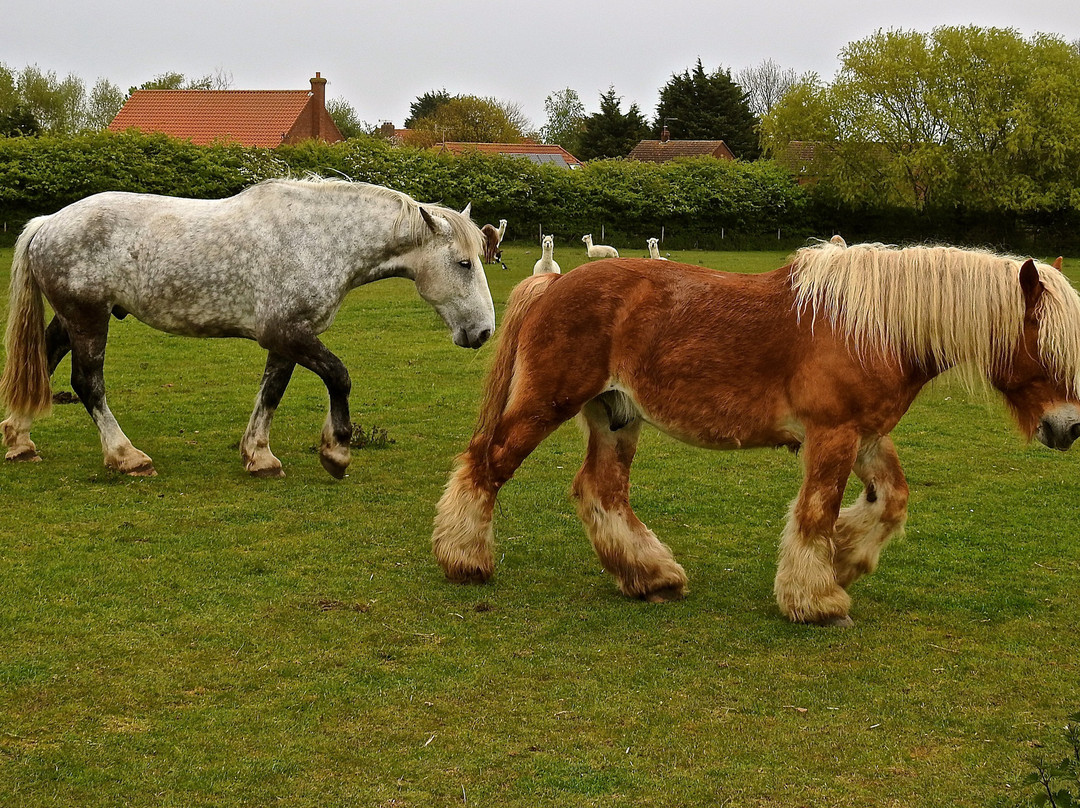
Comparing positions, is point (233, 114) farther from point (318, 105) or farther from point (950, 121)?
point (950, 121)

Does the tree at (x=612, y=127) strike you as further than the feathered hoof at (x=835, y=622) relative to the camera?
Yes

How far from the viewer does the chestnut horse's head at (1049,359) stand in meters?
5.13

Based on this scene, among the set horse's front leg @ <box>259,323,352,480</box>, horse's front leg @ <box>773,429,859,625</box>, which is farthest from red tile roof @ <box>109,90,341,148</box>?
horse's front leg @ <box>773,429,859,625</box>

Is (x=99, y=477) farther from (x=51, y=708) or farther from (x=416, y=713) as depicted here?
(x=416, y=713)

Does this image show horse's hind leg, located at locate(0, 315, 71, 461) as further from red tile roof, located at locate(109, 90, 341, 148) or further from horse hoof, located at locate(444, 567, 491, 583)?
red tile roof, located at locate(109, 90, 341, 148)

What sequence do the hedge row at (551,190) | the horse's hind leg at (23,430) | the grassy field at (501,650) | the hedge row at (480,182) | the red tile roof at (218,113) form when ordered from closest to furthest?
1. the grassy field at (501,650)
2. the horse's hind leg at (23,430)
3. the hedge row at (480,182)
4. the hedge row at (551,190)
5. the red tile roof at (218,113)

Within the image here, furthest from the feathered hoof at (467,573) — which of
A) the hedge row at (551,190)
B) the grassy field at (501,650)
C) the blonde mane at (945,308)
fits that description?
the hedge row at (551,190)

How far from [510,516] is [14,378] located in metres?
4.11

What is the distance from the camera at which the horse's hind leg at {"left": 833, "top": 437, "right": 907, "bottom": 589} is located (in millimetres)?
5766

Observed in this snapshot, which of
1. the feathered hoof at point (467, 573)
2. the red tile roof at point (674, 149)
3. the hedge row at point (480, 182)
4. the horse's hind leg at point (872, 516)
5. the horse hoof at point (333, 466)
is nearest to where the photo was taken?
the horse's hind leg at point (872, 516)

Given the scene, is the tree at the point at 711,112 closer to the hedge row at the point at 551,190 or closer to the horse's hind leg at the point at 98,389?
the hedge row at the point at 551,190

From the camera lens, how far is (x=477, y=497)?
5.98 meters

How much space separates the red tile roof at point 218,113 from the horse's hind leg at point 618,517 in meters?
42.9

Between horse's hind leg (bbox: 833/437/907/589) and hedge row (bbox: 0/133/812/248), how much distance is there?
25.6 metres
